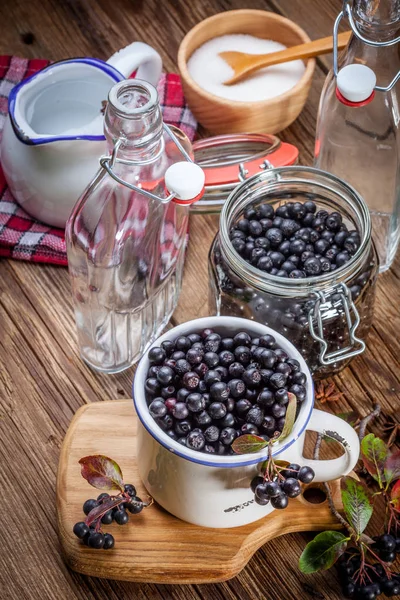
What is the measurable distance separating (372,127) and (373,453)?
373mm

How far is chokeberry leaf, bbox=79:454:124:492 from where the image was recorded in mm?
886

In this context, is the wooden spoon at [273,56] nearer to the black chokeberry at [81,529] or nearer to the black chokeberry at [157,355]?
the black chokeberry at [157,355]

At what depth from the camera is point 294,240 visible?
0.98 metres

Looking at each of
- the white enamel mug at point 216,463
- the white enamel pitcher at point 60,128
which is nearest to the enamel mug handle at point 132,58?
the white enamel pitcher at point 60,128

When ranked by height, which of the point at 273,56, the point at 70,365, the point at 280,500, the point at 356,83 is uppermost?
the point at 356,83

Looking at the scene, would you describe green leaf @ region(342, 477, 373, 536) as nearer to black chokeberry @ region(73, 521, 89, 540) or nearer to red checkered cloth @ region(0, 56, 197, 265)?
black chokeberry @ region(73, 521, 89, 540)

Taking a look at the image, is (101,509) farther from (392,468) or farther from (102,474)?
(392,468)

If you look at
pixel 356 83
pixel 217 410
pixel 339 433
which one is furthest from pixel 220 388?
pixel 356 83

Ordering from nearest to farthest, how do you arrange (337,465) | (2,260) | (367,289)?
(337,465) < (367,289) < (2,260)

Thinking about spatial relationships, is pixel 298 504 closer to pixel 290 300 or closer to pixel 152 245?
pixel 290 300

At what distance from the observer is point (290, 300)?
95 centimetres

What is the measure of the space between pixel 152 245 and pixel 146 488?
0.26 metres

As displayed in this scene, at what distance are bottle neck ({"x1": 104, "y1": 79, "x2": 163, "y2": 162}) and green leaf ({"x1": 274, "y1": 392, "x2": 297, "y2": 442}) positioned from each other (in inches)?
11.5

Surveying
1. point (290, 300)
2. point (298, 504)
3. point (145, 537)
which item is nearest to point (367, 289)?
point (290, 300)
